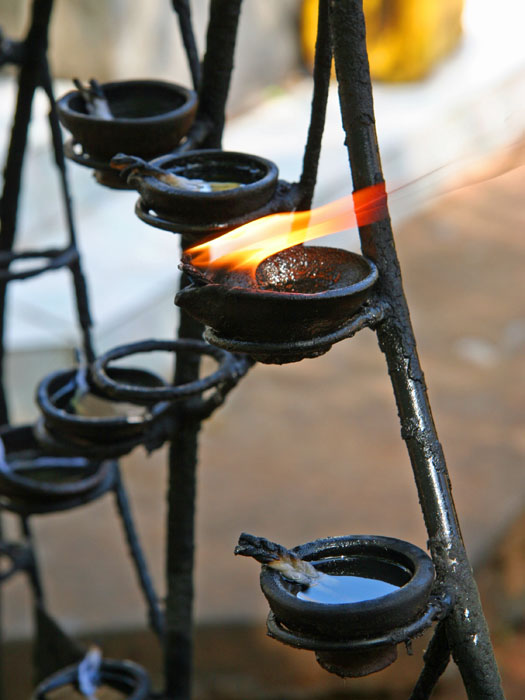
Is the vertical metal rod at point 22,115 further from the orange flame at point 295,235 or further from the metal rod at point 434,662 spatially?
the metal rod at point 434,662

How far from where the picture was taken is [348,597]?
21.4 inches

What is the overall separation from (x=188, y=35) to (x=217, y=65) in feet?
0.49

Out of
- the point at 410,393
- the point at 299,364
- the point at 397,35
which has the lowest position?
the point at 299,364

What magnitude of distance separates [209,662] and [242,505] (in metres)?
0.48

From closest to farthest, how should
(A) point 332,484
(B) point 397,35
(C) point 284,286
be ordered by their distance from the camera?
(C) point 284,286 < (A) point 332,484 < (B) point 397,35

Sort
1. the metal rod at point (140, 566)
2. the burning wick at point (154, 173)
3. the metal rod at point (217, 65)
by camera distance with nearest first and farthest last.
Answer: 1. the burning wick at point (154, 173)
2. the metal rod at point (217, 65)
3. the metal rod at point (140, 566)

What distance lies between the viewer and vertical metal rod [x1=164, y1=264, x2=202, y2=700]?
38.4 inches

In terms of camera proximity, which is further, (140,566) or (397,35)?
(397,35)

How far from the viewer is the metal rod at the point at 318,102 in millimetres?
A: 712

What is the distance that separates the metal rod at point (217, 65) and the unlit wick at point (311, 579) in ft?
1.56

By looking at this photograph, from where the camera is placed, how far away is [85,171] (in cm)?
336

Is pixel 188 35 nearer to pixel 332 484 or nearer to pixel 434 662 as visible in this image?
pixel 434 662

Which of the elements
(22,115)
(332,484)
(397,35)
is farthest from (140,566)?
(397,35)

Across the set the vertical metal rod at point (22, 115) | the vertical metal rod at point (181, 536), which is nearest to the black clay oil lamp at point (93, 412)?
the vertical metal rod at point (181, 536)
